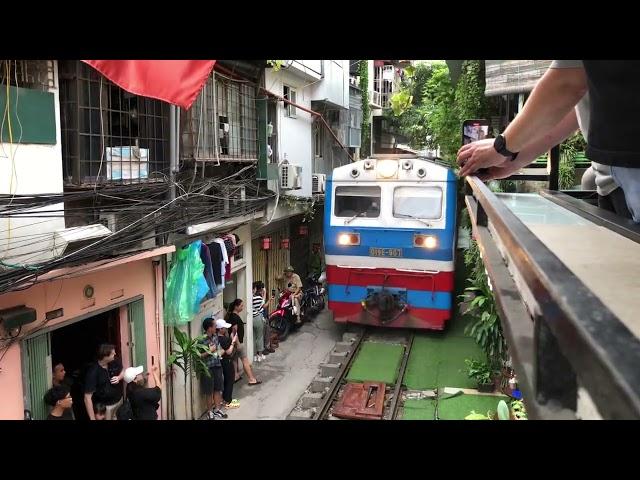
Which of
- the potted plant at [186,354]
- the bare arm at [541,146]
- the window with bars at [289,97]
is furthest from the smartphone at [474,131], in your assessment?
the window with bars at [289,97]

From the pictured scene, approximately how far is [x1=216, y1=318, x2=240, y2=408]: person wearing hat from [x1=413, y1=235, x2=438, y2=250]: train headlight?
361cm

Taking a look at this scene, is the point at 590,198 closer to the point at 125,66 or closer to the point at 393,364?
the point at 125,66

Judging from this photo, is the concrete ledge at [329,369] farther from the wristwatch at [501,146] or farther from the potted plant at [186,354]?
the wristwatch at [501,146]

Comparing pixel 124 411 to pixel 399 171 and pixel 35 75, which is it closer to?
pixel 35 75

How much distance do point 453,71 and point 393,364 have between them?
5351 millimetres

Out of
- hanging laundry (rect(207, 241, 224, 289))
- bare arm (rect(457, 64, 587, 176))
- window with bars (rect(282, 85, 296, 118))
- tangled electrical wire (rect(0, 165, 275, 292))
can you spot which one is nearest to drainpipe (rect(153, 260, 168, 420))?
tangled electrical wire (rect(0, 165, 275, 292))

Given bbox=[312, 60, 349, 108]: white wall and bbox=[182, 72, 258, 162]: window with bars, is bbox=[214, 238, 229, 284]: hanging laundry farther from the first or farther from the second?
bbox=[312, 60, 349, 108]: white wall

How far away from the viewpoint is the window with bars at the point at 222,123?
805 centimetres

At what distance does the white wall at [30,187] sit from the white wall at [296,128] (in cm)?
597

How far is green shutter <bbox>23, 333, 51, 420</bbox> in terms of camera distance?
5496 millimetres

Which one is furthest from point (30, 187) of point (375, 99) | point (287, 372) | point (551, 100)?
point (375, 99)

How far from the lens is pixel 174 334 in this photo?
782cm

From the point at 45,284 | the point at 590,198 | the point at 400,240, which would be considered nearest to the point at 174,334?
the point at 45,284

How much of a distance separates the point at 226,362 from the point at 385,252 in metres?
3.49
